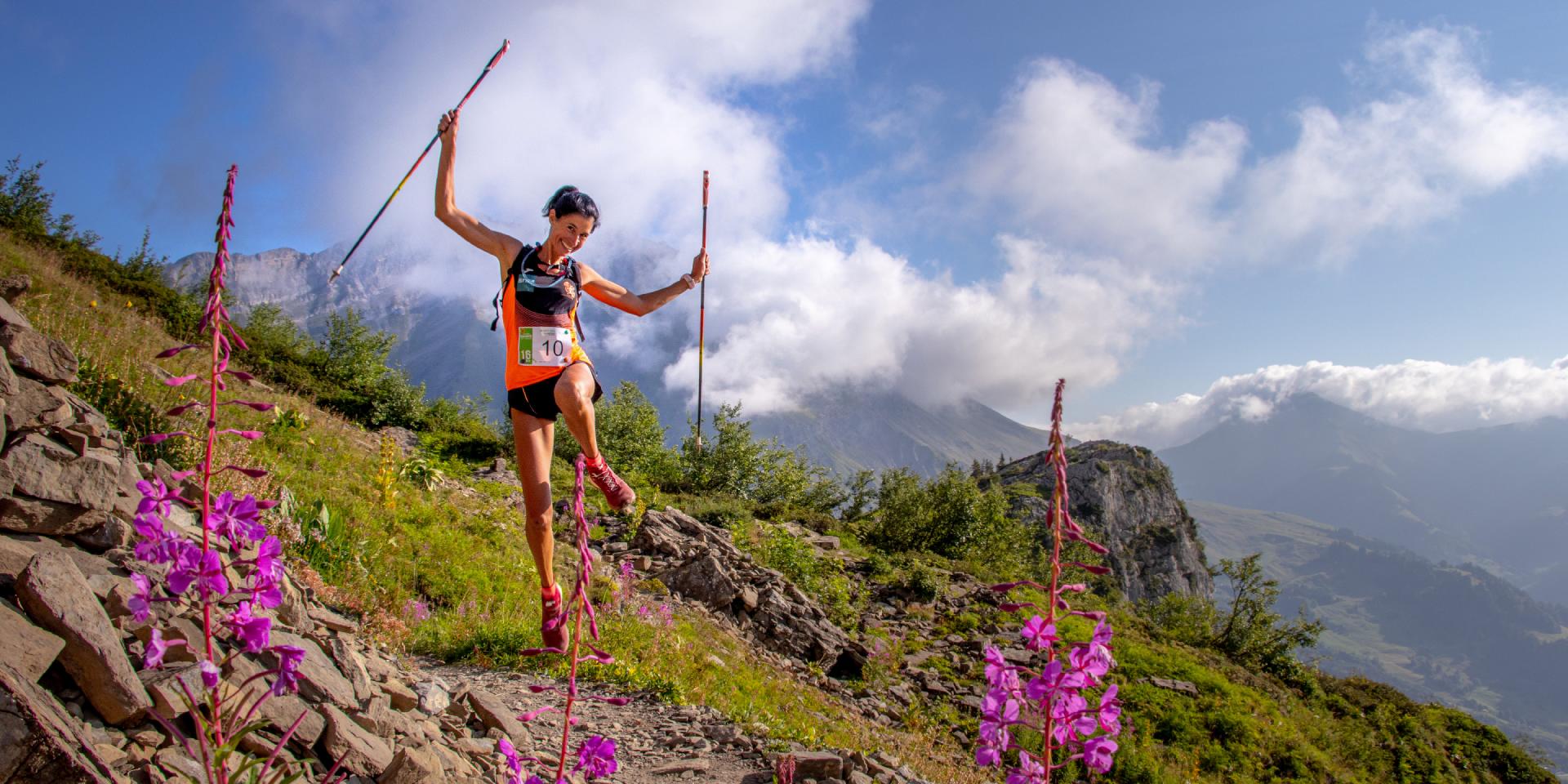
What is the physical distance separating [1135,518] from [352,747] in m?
124

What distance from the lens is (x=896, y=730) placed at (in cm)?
1227

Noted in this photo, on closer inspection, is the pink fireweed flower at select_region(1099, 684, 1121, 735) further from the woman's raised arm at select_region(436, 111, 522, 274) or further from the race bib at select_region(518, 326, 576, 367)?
the woman's raised arm at select_region(436, 111, 522, 274)

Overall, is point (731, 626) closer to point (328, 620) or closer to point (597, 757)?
point (328, 620)

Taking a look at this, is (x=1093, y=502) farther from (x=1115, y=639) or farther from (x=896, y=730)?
(x=896, y=730)

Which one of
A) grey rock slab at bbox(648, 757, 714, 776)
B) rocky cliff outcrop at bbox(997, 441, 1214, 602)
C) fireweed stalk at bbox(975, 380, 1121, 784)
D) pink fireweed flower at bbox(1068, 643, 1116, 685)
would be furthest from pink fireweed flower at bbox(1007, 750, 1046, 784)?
rocky cliff outcrop at bbox(997, 441, 1214, 602)

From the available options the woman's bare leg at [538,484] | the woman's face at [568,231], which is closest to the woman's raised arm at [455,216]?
the woman's face at [568,231]

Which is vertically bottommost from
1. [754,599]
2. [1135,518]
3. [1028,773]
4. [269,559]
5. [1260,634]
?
[1260,634]

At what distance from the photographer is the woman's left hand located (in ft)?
20.0

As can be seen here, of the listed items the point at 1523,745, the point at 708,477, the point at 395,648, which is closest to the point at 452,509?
the point at 395,648

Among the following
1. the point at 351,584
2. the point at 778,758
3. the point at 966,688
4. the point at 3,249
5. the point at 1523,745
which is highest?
the point at 3,249

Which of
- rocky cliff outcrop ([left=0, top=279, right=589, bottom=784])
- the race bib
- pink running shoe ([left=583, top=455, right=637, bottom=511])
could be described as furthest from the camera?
pink running shoe ([left=583, top=455, right=637, bottom=511])

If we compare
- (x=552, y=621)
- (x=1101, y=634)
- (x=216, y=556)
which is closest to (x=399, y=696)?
(x=552, y=621)

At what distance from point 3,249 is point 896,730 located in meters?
24.2

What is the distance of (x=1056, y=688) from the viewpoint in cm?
221
